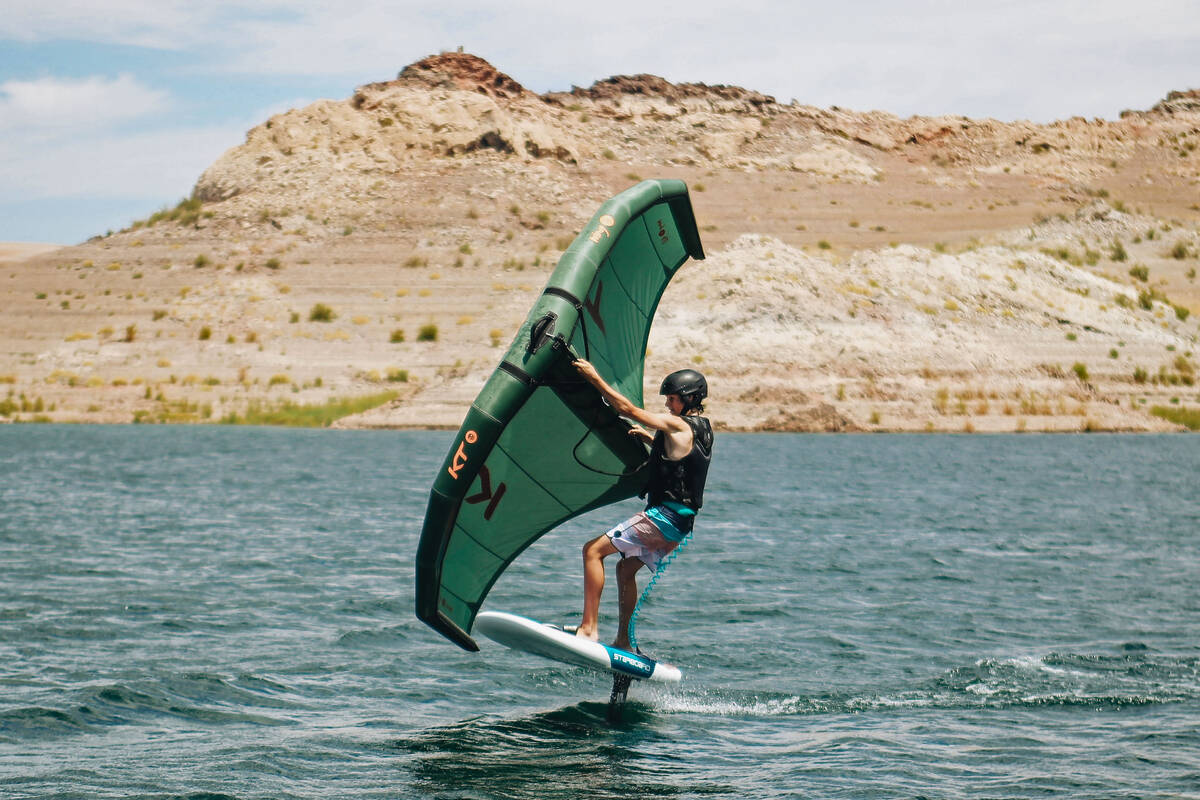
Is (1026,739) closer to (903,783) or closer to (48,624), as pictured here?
(903,783)

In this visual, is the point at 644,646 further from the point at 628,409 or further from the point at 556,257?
the point at 556,257

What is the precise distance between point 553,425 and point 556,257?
60.0m

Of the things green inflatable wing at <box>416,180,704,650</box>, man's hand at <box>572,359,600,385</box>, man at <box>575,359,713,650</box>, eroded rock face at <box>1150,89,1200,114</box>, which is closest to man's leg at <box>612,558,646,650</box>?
man at <box>575,359,713,650</box>

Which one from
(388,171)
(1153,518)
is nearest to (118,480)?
(1153,518)

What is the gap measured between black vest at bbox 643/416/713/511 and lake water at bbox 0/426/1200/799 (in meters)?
2.11

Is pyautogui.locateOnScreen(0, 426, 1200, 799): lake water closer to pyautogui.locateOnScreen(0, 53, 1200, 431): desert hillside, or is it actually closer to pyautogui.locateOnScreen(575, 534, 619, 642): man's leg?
pyautogui.locateOnScreen(575, 534, 619, 642): man's leg

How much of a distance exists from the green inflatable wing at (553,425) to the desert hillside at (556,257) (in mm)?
41535

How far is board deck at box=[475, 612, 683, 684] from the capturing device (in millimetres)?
9945

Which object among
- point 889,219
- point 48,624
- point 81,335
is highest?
point 889,219

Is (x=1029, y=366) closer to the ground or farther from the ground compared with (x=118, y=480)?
farther from the ground

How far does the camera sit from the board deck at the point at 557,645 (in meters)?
9.95

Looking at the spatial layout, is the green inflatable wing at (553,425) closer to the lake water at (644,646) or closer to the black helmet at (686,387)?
the black helmet at (686,387)

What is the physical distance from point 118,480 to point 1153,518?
84.0 ft

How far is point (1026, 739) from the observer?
11273 mm
